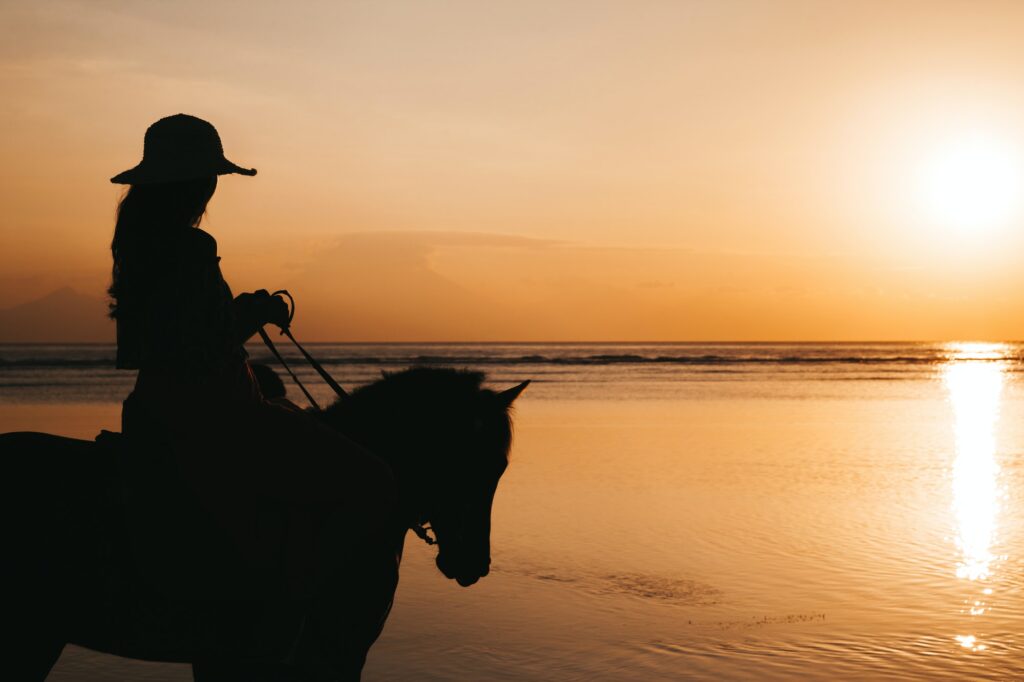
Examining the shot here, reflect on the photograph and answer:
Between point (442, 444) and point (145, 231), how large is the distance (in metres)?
1.34

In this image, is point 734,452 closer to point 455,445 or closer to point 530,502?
point 530,502

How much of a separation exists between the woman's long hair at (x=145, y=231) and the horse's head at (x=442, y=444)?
2.98 ft

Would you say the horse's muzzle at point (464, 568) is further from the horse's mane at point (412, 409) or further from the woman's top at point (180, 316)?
the woman's top at point (180, 316)

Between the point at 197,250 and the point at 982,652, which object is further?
the point at 982,652

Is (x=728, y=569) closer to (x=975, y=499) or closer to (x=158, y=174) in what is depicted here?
(x=975, y=499)

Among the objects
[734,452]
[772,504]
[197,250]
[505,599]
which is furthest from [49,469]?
[734,452]

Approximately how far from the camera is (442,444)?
3867 mm

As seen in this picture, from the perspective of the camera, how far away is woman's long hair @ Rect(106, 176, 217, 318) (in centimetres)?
319

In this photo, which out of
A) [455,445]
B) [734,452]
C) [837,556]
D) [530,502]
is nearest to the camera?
[455,445]

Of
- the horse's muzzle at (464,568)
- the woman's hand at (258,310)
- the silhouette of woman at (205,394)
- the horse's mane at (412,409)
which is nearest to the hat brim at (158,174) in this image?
the silhouette of woman at (205,394)

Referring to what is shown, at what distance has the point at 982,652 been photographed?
5.86 metres

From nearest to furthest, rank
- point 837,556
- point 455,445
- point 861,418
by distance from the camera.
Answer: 1. point 455,445
2. point 837,556
3. point 861,418

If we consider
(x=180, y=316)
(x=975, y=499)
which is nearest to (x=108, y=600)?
(x=180, y=316)

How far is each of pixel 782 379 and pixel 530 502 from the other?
31.6m
